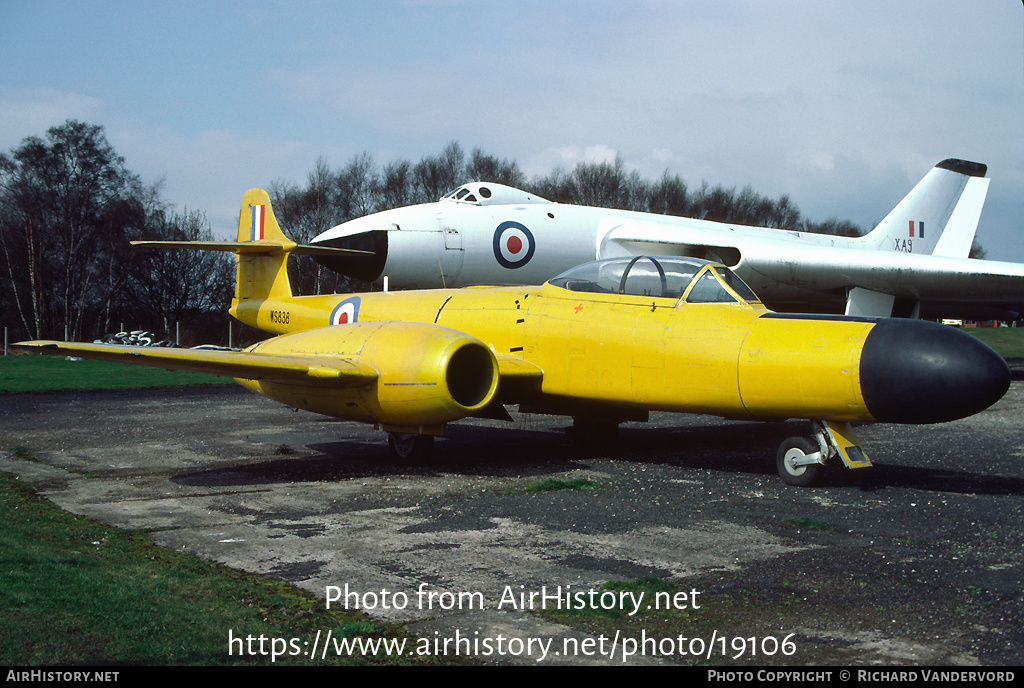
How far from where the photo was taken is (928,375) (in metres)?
5.97

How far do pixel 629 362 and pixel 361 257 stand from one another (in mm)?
8646

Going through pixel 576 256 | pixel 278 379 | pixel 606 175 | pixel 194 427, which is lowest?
pixel 194 427

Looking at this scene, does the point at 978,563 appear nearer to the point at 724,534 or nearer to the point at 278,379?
the point at 724,534

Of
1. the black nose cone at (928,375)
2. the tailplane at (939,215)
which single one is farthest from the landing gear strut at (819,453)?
the tailplane at (939,215)

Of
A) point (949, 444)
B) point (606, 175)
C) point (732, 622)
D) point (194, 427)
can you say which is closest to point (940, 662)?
point (732, 622)

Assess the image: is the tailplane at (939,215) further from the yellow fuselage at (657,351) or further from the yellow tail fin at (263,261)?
the yellow fuselage at (657,351)

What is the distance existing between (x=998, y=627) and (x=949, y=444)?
6.55 metres

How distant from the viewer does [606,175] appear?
179 feet

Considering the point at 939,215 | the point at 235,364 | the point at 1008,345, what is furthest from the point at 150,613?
the point at 1008,345

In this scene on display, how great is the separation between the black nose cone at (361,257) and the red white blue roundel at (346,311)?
420 cm

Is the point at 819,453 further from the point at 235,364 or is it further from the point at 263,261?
the point at 263,261

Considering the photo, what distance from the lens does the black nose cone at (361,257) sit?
49.8ft

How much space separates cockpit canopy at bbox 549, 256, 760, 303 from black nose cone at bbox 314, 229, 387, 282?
724 centimetres

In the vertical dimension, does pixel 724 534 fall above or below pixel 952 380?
below
